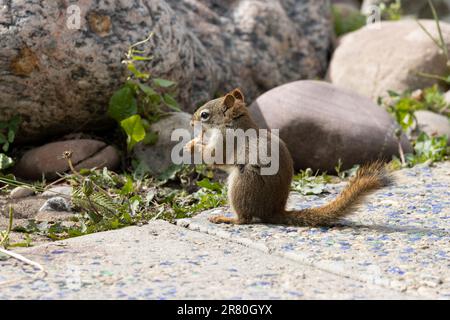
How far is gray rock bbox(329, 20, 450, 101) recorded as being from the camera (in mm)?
7559

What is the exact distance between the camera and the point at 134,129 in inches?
210

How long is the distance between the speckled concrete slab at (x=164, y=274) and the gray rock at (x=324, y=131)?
2248 millimetres

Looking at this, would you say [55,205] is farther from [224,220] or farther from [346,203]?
[346,203]

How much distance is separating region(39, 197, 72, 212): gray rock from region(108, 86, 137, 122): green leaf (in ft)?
3.16

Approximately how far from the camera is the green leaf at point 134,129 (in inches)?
208

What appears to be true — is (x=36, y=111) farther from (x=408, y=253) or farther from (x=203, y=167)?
(x=408, y=253)

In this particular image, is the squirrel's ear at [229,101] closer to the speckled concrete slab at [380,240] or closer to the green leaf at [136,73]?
the speckled concrete slab at [380,240]

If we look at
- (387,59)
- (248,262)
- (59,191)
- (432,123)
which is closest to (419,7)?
(387,59)

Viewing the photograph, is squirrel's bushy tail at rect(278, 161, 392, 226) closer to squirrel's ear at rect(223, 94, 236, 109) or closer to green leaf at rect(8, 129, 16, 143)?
squirrel's ear at rect(223, 94, 236, 109)

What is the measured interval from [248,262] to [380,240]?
81 centimetres

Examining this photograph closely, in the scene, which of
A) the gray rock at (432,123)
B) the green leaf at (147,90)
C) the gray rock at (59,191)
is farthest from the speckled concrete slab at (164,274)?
the gray rock at (432,123)

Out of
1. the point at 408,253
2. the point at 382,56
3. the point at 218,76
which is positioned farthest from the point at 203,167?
the point at 382,56

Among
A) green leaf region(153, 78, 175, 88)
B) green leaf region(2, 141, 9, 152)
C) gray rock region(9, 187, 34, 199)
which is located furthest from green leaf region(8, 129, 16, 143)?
green leaf region(153, 78, 175, 88)
